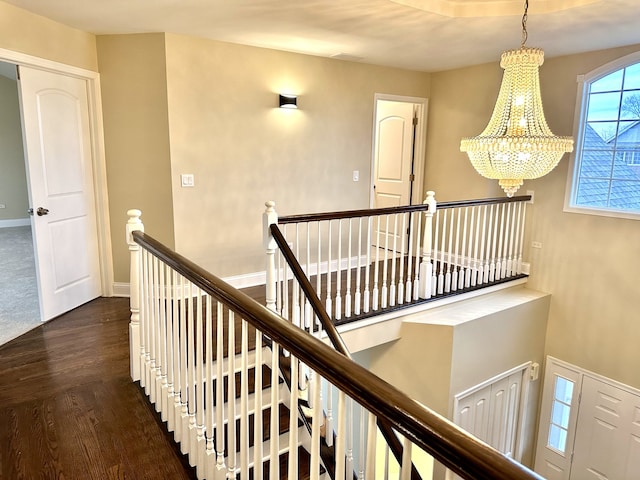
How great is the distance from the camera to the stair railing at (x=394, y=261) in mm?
3455

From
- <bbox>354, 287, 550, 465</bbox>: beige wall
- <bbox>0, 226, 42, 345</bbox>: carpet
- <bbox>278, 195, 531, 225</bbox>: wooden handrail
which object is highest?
<bbox>278, 195, 531, 225</bbox>: wooden handrail

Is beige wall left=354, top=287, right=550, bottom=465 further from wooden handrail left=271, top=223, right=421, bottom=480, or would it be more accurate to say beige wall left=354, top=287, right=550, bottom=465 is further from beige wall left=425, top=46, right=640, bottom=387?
wooden handrail left=271, top=223, right=421, bottom=480

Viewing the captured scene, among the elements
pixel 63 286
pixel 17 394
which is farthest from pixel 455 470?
pixel 63 286

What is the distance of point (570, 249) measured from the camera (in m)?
4.73

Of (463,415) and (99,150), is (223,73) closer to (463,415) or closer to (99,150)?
(99,150)

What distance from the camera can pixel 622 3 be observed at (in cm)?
297

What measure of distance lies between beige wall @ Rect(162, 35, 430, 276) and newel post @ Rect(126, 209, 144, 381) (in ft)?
4.91

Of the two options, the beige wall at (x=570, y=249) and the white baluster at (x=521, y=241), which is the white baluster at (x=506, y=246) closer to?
the white baluster at (x=521, y=241)

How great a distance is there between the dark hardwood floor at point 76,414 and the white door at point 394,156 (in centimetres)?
375

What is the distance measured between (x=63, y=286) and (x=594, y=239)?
5261 mm

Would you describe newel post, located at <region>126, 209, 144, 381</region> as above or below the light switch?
below

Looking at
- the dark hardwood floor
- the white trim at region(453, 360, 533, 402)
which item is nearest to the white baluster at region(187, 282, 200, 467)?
the dark hardwood floor

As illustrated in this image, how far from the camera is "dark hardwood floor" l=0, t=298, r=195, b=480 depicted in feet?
6.62

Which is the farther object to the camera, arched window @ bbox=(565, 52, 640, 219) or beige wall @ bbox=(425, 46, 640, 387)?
beige wall @ bbox=(425, 46, 640, 387)
